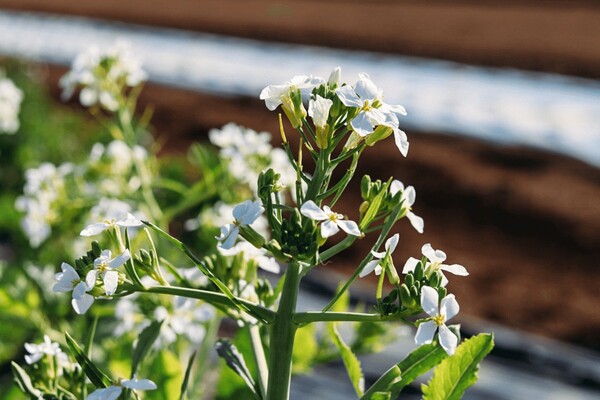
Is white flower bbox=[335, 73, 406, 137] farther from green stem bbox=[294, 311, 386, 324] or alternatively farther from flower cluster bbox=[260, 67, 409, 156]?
green stem bbox=[294, 311, 386, 324]

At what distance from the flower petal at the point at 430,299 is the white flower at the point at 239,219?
17cm

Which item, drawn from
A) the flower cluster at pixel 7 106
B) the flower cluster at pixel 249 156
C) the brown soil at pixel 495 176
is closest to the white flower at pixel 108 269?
the flower cluster at pixel 249 156

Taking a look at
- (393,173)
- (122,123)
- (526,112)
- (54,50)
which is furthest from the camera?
(54,50)

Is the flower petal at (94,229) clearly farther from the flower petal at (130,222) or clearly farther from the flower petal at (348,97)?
the flower petal at (348,97)

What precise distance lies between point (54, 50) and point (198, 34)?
176 centimetres

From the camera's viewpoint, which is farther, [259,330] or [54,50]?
[54,50]

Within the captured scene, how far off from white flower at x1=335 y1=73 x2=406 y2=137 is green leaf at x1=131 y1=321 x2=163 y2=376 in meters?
0.39

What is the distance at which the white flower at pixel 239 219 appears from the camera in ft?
2.29

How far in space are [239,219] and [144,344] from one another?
289mm

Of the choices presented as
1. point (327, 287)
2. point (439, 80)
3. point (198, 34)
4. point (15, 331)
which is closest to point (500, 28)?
point (439, 80)

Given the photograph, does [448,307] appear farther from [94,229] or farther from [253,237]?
[94,229]

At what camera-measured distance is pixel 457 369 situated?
82 centimetres

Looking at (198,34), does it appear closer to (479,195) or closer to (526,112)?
(526,112)

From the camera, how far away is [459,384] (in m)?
0.81
